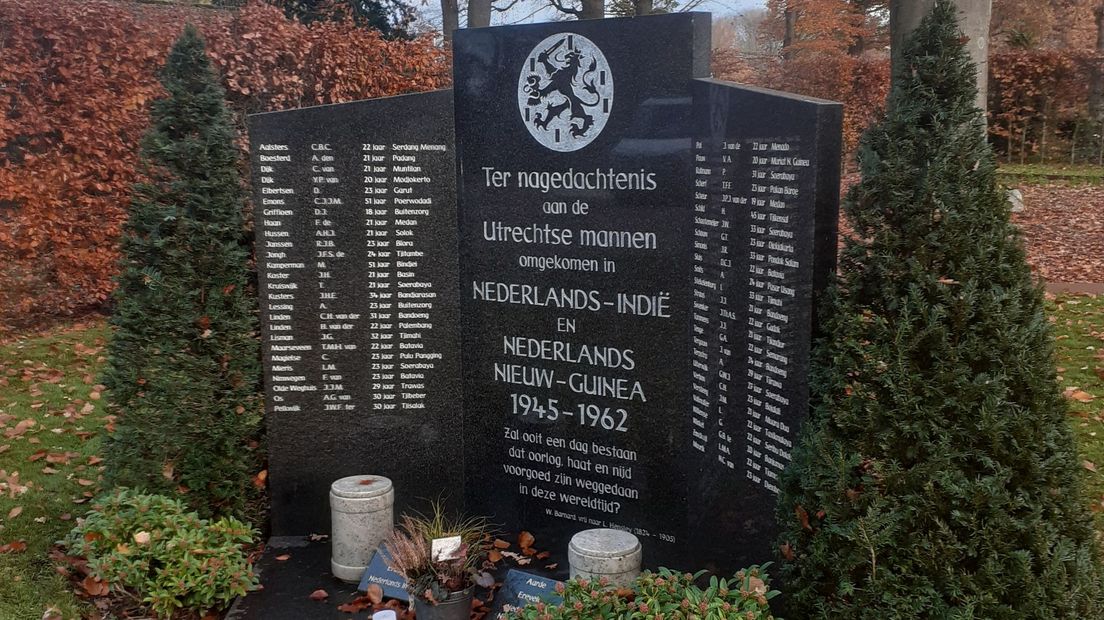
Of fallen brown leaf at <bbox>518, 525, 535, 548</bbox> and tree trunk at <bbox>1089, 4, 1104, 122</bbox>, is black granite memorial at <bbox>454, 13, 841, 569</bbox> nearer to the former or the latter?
fallen brown leaf at <bbox>518, 525, 535, 548</bbox>

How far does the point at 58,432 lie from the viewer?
7945 millimetres

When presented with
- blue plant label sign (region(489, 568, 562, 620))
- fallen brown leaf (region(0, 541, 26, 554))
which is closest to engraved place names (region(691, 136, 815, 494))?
blue plant label sign (region(489, 568, 562, 620))

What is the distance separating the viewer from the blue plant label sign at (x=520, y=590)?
4910 millimetres

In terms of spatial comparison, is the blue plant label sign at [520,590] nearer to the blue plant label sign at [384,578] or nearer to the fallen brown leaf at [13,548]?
the blue plant label sign at [384,578]

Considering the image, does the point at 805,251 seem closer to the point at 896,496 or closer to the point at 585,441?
the point at 896,496

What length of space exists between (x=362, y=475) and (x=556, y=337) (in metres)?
1.44

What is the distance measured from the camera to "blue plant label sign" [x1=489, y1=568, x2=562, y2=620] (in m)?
4.91

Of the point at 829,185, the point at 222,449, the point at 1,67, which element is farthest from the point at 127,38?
the point at 829,185

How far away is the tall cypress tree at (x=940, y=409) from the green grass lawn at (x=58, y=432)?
61 cm

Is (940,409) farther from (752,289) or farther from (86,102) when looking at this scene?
(86,102)

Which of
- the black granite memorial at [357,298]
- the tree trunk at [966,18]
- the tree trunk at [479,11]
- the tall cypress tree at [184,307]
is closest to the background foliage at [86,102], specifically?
the tree trunk at [479,11]

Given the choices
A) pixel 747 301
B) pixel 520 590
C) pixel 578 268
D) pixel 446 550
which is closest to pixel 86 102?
pixel 578 268

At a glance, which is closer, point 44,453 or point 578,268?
point 578,268

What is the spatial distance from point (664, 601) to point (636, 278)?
1.97 m
